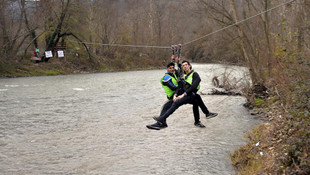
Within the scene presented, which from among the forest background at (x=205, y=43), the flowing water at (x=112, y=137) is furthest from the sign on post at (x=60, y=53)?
the flowing water at (x=112, y=137)

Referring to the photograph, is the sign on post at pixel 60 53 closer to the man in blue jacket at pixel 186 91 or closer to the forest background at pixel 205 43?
the forest background at pixel 205 43

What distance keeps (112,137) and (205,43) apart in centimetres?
3898

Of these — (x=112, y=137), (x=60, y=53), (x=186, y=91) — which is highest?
(x=60, y=53)

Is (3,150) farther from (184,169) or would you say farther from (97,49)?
(97,49)

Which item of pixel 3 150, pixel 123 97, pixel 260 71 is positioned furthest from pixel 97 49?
pixel 3 150

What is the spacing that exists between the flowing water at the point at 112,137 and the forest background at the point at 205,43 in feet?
4.16

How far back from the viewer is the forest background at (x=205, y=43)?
9.33 meters

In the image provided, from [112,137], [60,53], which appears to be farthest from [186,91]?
[60,53]

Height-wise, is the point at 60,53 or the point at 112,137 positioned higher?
the point at 60,53

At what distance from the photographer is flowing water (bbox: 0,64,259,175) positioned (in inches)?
397

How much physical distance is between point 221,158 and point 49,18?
134 ft

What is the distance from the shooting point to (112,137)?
525 inches

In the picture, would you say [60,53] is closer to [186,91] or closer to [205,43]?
[205,43]

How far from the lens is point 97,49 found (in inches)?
2233
